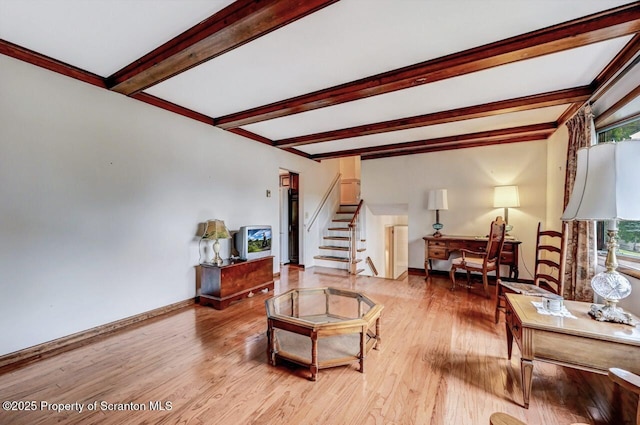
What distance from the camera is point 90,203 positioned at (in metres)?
2.81

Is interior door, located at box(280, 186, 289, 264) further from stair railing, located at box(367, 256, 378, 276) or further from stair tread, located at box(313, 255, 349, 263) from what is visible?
stair railing, located at box(367, 256, 378, 276)

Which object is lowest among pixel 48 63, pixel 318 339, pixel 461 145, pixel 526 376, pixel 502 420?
pixel 318 339

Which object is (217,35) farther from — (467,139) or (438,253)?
(438,253)

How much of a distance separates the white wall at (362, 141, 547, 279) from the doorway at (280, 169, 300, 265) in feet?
5.89

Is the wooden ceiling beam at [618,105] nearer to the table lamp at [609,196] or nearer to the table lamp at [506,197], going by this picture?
the table lamp at [609,196]

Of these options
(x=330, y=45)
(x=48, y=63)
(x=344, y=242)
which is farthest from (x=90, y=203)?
(x=344, y=242)

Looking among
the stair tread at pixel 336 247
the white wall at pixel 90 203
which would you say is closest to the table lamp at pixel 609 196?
the white wall at pixel 90 203

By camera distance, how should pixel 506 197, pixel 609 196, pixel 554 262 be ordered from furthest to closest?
pixel 506 197, pixel 554 262, pixel 609 196

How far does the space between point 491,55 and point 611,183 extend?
138 centimetres

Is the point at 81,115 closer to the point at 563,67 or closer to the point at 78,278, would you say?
the point at 78,278

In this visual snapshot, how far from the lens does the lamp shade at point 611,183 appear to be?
147cm

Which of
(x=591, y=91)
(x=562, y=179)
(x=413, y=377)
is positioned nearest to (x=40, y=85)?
(x=413, y=377)

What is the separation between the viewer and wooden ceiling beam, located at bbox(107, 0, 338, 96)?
1757 millimetres

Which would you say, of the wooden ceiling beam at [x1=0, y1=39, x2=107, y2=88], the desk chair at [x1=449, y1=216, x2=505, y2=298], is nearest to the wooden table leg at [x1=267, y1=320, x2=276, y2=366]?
the wooden ceiling beam at [x1=0, y1=39, x2=107, y2=88]
